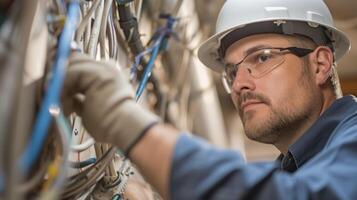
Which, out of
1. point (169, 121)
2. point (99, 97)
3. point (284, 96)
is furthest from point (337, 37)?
point (169, 121)

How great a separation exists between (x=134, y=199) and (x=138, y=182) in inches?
5.0

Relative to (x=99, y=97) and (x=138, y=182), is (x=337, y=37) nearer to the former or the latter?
(x=138, y=182)

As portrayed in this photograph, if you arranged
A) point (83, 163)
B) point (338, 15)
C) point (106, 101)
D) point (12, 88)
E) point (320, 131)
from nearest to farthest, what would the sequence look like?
point (12, 88) < point (106, 101) < point (83, 163) < point (320, 131) < point (338, 15)

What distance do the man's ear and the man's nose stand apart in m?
0.23

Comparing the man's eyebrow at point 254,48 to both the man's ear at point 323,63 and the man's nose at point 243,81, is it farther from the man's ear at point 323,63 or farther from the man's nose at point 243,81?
the man's ear at point 323,63

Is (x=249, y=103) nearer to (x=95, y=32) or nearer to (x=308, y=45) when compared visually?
(x=308, y=45)

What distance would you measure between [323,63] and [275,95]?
0.81ft

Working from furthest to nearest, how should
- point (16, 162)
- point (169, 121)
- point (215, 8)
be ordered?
point (215, 8) → point (169, 121) → point (16, 162)

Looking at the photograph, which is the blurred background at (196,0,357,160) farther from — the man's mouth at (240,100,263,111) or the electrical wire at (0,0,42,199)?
the electrical wire at (0,0,42,199)

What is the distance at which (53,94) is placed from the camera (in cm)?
70

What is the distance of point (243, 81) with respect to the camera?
4.61 ft

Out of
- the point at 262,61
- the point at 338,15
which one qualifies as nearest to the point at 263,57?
the point at 262,61

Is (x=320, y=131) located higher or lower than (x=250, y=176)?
lower

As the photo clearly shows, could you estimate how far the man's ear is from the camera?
59.4 inches
